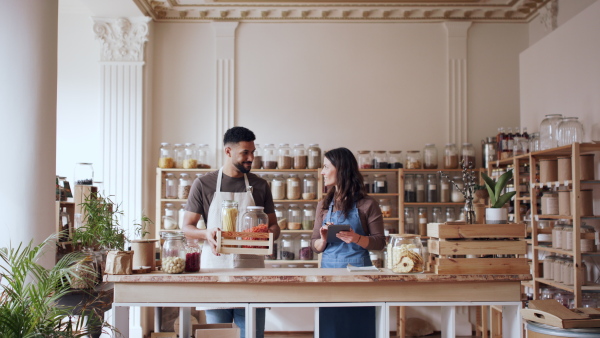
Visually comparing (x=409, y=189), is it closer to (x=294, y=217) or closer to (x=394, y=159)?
(x=394, y=159)

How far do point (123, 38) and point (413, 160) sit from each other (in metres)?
3.07

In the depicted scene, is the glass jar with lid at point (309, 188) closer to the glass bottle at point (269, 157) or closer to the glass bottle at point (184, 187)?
the glass bottle at point (269, 157)

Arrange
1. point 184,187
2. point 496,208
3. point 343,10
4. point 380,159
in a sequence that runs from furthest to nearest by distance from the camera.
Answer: point 343,10, point 380,159, point 184,187, point 496,208

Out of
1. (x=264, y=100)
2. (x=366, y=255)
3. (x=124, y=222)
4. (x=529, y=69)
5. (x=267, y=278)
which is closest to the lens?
(x=267, y=278)

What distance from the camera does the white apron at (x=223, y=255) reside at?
3.07 metres

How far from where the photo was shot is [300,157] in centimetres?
559

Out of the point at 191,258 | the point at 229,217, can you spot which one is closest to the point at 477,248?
the point at 229,217

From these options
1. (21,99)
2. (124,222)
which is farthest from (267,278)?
(124,222)

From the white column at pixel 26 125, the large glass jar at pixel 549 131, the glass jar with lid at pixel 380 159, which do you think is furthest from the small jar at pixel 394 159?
the white column at pixel 26 125

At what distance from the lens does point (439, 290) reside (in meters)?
2.46

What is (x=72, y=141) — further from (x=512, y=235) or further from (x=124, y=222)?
(x=512, y=235)

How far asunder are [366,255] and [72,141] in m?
3.80

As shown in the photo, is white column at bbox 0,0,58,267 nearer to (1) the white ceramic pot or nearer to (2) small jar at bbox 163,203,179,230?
(1) the white ceramic pot

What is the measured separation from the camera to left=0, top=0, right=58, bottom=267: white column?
8.84 feet
